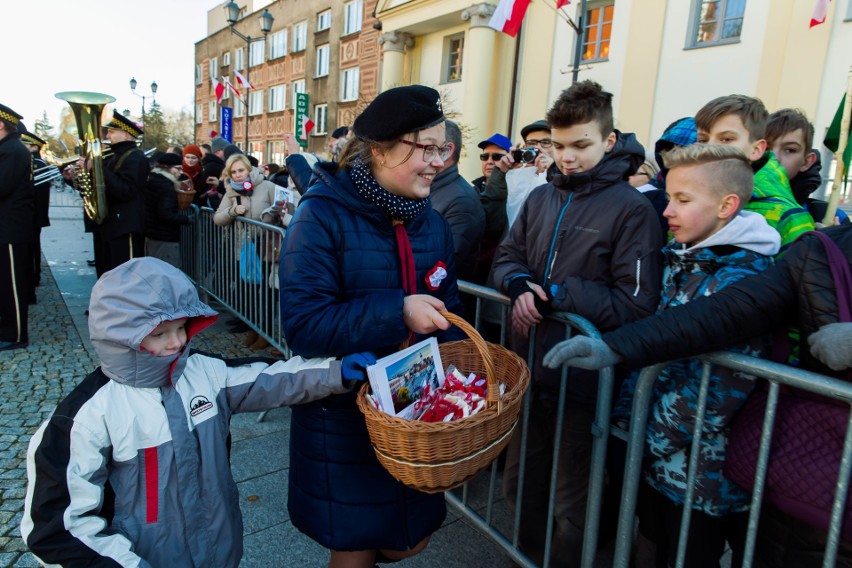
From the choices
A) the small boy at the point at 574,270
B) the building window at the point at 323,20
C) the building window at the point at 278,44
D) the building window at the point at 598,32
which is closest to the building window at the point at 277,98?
the building window at the point at 278,44

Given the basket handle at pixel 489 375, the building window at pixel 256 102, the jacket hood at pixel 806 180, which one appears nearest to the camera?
the basket handle at pixel 489 375

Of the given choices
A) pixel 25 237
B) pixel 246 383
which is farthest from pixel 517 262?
pixel 25 237

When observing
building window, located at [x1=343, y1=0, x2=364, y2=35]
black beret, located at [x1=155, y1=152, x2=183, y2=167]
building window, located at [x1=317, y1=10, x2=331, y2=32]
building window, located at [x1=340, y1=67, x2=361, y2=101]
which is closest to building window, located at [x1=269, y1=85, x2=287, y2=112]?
building window, located at [x1=317, y1=10, x2=331, y2=32]

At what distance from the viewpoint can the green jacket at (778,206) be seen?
197 cm

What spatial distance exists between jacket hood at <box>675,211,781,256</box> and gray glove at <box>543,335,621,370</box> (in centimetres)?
52

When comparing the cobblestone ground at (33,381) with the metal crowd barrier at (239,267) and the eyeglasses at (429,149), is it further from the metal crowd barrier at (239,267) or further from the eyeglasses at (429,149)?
the eyeglasses at (429,149)

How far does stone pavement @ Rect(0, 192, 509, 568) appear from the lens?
2.57 meters

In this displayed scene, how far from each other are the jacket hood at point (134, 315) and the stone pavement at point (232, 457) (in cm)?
136

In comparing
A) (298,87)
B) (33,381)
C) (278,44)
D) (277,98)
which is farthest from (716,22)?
(278,44)

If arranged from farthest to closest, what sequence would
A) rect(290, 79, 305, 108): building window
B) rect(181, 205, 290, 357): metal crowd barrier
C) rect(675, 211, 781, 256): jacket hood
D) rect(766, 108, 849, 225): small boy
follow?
rect(290, 79, 305, 108): building window, rect(181, 205, 290, 357): metal crowd barrier, rect(766, 108, 849, 225): small boy, rect(675, 211, 781, 256): jacket hood

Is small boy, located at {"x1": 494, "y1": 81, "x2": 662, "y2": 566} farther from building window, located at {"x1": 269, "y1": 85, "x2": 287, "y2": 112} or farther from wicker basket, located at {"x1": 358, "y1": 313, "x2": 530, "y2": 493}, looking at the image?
building window, located at {"x1": 269, "y1": 85, "x2": 287, "y2": 112}

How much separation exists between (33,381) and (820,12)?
12086 millimetres

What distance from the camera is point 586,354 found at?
1.63 meters

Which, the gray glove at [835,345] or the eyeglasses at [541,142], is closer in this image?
the gray glove at [835,345]
